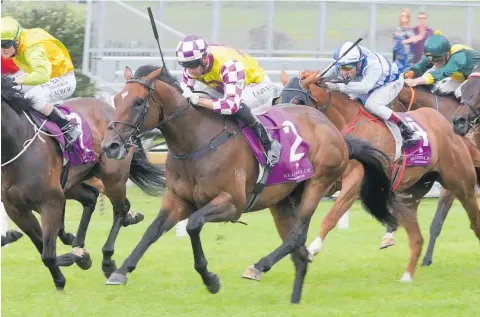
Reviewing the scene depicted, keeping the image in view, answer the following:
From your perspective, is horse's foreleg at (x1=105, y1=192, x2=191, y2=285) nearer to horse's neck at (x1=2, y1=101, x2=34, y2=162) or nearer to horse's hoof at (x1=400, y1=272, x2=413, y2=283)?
horse's neck at (x1=2, y1=101, x2=34, y2=162)

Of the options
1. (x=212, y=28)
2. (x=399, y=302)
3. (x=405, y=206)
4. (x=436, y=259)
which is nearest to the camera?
(x=399, y=302)

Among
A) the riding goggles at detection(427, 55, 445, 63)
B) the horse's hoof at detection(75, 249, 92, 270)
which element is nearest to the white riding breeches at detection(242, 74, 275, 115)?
the horse's hoof at detection(75, 249, 92, 270)

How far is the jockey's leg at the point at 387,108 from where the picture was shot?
9.00 meters

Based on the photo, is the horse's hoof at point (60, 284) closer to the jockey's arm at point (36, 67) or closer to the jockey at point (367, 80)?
the jockey's arm at point (36, 67)

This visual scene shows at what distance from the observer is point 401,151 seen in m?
8.99

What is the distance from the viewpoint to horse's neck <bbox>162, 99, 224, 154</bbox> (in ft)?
23.2

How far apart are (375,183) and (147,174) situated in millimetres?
2074

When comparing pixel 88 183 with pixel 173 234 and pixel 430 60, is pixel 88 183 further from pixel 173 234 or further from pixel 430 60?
pixel 430 60

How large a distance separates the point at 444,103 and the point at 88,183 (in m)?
3.97

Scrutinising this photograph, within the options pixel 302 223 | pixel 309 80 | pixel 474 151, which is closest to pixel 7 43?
pixel 302 223

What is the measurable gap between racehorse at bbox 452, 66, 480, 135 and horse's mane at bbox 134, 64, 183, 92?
2.39 metres

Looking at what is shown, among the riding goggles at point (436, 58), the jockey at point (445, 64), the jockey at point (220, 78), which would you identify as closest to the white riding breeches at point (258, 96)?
the jockey at point (220, 78)

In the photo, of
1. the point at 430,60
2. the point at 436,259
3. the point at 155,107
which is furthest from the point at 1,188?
the point at 430,60

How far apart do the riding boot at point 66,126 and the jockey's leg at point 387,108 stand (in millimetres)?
2552
